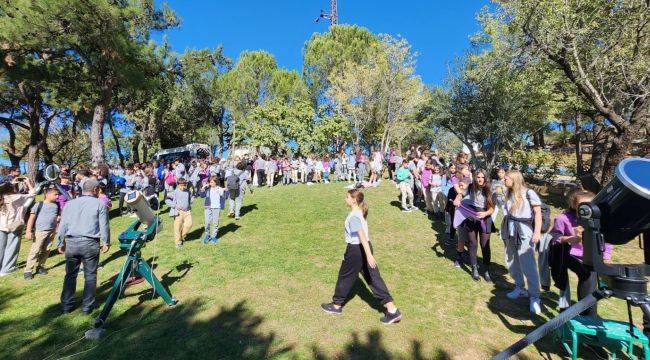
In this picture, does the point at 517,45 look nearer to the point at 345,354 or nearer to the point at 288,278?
the point at 288,278

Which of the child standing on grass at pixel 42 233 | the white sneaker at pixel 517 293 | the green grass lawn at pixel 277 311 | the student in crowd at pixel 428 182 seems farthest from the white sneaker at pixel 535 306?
the child standing on grass at pixel 42 233

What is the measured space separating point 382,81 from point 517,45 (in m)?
19.6

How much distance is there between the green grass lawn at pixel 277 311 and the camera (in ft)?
14.3

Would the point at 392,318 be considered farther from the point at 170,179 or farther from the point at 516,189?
the point at 170,179

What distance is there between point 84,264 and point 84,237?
42cm

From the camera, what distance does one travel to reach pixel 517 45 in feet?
39.0

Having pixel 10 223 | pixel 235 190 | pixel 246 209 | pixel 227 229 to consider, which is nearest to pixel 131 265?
pixel 10 223

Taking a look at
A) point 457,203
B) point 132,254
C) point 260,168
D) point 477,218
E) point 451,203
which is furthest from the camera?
point 260,168

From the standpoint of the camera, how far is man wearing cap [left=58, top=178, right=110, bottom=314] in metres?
5.10

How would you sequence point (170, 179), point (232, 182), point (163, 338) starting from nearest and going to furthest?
point (163, 338), point (232, 182), point (170, 179)

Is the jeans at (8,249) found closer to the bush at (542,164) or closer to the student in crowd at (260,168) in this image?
the student in crowd at (260,168)

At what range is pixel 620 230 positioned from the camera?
252 cm

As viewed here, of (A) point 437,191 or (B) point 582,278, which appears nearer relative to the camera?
(B) point 582,278

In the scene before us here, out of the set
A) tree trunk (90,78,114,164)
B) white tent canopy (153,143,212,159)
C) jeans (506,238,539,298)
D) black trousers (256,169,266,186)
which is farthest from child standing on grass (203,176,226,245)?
white tent canopy (153,143,212,159)
